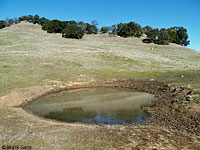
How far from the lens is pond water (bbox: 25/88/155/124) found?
608 inches

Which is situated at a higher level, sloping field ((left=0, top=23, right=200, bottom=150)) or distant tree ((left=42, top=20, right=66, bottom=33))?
distant tree ((left=42, top=20, right=66, bottom=33))

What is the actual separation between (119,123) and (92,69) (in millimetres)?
23138

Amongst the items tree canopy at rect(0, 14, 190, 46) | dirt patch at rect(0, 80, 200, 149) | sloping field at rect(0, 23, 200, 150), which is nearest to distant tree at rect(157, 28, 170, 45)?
tree canopy at rect(0, 14, 190, 46)

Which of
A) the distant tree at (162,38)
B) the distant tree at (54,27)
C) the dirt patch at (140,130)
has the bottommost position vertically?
the dirt patch at (140,130)

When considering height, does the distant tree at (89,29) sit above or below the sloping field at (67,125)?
above

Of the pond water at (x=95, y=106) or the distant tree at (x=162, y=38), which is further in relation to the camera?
the distant tree at (x=162, y=38)

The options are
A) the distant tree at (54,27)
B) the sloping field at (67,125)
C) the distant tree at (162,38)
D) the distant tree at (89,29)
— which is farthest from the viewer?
the distant tree at (89,29)

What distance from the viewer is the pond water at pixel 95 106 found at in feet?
50.7

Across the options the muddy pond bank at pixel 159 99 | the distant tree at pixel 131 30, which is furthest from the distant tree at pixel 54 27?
the muddy pond bank at pixel 159 99

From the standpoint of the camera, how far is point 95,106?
62.1ft

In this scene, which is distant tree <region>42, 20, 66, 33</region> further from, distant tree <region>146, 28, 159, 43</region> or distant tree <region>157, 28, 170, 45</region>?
distant tree <region>157, 28, 170, 45</region>

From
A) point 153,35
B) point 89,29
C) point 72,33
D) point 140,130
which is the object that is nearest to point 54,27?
point 72,33

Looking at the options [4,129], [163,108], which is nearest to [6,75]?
[4,129]

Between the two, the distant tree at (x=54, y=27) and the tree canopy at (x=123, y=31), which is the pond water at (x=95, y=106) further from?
the distant tree at (x=54, y=27)
